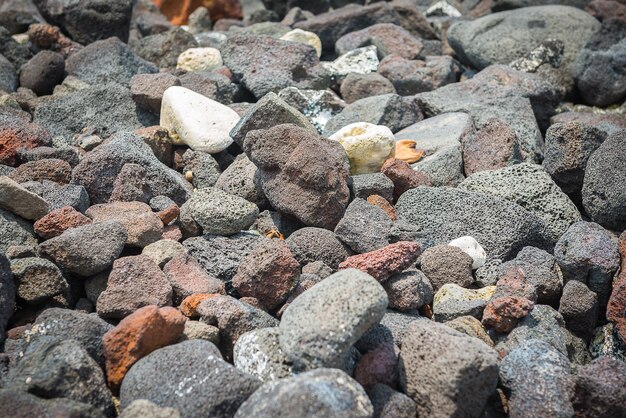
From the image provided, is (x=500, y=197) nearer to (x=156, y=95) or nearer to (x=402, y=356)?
(x=402, y=356)

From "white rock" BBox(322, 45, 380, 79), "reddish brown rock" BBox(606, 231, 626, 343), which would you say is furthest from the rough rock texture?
"white rock" BBox(322, 45, 380, 79)

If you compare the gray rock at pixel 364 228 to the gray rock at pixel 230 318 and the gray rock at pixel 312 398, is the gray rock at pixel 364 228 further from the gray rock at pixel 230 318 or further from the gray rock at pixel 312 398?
the gray rock at pixel 312 398

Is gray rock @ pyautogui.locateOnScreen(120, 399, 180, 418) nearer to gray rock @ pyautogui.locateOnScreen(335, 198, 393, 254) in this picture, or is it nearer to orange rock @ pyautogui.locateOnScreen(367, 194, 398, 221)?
gray rock @ pyautogui.locateOnScreen(335, 198, 393, 254)

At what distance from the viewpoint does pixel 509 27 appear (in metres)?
7.76

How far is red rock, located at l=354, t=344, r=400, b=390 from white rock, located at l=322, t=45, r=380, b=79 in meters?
4.28

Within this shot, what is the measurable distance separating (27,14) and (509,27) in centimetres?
547

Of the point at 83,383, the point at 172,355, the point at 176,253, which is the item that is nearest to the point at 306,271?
the point at 176,253

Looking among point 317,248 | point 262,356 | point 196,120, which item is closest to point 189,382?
point 262,356

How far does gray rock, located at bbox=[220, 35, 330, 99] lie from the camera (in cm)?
643

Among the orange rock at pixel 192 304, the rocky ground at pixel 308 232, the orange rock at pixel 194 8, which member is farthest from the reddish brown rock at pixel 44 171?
the orange rock at pixel 194 8

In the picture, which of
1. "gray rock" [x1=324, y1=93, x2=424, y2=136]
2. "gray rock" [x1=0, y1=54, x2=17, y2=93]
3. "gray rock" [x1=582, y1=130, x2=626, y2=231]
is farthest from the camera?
"gray rock" [x1=0, y1=54, x2=17, y2=93]

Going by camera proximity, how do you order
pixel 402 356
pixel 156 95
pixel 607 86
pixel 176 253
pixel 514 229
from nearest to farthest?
pixel 402 356 → pixel 176 253 → pixel 514 229 → pixel 156 95 → pixel 607 86

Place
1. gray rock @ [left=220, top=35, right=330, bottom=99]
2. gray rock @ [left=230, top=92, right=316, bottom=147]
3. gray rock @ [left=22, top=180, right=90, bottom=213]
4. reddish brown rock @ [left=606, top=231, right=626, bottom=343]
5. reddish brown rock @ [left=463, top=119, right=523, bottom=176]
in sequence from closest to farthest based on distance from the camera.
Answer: reddish brown rock @ [left=606, top=231, right=626, bottom=343]
gray rock @ [left=22, top=180, right=90, bottom=213]
gray rock @ [left=230, top=92, right=316, bottom=147]
reddish brown rock @ [left=463, top=119, right=523, bottom=176]
gray rock @ [left=220, top=35, right=330, bottom=99]

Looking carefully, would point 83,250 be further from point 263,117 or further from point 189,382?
point 263,117
